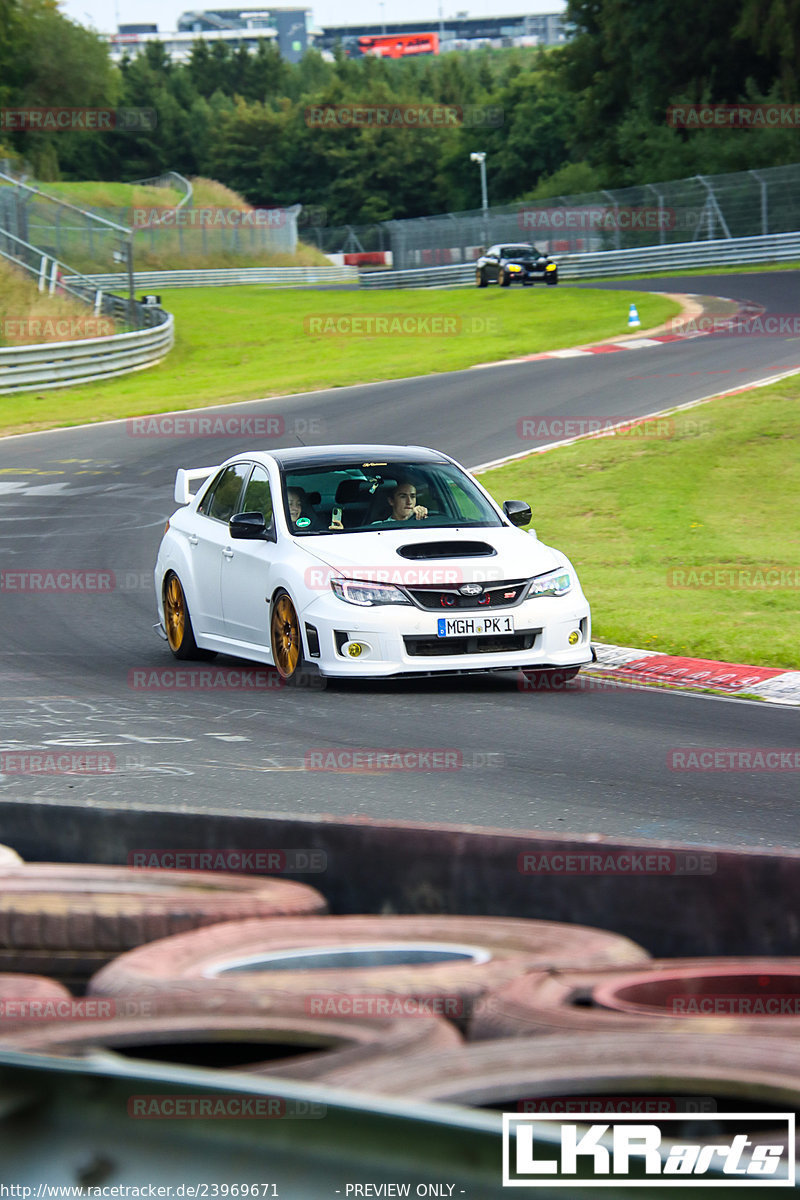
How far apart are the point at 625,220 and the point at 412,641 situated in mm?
49471

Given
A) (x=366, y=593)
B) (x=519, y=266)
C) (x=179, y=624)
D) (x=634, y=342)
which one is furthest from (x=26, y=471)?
(x=519, y=266)

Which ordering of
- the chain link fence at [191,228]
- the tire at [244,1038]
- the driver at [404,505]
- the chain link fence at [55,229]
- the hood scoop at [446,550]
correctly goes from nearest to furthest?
the tire at [244,1038]
the hood scoop at [446,550]
the driver at [404,505]
the chain link fence at [55,229]
the chain link fence at [191,228]

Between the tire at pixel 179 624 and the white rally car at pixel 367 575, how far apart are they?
16mm

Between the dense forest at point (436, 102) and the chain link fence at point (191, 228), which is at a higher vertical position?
the dense forest at point (436, 102)

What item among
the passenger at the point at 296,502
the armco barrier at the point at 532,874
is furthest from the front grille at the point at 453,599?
the armco barrier at the point at 532,874

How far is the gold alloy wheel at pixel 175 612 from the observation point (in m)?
12.0

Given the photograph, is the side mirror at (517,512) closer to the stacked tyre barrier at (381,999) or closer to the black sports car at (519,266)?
the stacked tyre barrier at (381,999)

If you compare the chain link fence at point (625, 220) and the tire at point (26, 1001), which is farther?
the chain link fence at point (625, 220)

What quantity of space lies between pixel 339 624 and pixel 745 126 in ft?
192

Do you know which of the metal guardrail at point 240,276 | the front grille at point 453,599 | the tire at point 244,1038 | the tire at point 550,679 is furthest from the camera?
the metal guardrail at point 240,276

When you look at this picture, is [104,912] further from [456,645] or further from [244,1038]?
[456,645]

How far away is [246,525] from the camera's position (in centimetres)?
1078

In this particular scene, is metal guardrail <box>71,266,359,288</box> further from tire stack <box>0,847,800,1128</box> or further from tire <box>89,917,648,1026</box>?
tire <box>89,917,648,1026</box>

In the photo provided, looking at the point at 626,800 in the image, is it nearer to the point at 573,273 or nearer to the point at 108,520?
the point at 108,520
